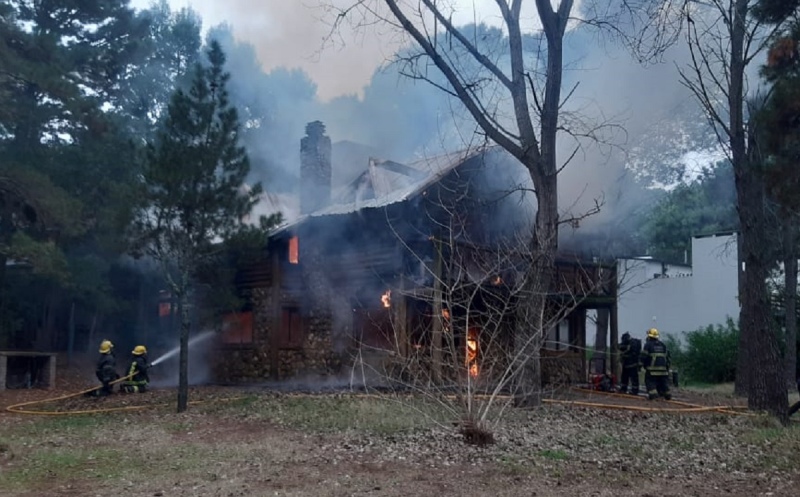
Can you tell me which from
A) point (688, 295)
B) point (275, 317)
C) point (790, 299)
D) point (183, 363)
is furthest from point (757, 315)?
point (688, 295)

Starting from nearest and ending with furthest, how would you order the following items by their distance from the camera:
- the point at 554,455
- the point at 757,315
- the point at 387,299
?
the point at 554,455
the point at 757,315
the point at 387,299

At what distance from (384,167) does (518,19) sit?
23.7 feet

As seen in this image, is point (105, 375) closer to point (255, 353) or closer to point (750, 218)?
point (255, 353)

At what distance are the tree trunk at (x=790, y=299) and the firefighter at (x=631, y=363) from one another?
17.1 feet

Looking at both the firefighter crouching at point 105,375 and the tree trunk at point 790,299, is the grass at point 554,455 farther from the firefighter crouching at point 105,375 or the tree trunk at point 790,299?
the tree trunk at point 790,299

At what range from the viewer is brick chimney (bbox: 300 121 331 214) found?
69.3ft

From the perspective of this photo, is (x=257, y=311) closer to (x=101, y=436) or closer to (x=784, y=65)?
(x=101, y=436)

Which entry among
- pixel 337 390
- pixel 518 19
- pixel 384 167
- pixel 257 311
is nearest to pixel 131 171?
pixel 257 311

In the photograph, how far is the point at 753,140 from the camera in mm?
12359

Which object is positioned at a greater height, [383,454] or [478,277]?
[478,277]

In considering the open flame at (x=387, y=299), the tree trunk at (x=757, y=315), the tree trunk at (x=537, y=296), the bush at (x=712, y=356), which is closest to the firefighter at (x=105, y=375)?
the open flame at (x=387, y=299)

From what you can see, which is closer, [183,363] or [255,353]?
[183,363]

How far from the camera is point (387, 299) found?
18219mm

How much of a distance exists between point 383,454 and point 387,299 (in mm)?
9547
